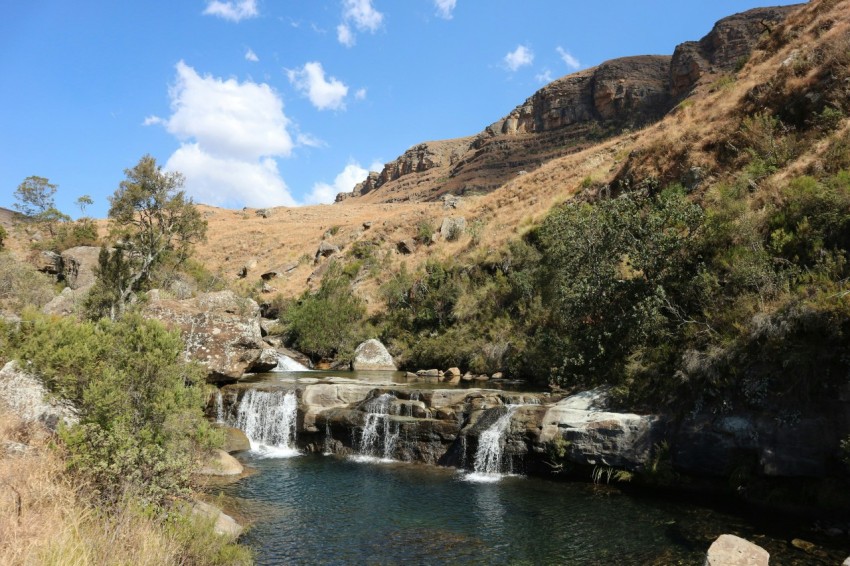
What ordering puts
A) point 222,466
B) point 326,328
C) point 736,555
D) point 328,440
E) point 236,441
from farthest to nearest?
point 326,328, point 328,440, point 236,441, point 222,466, point 736,555

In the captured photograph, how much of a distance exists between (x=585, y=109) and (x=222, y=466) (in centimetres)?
10686

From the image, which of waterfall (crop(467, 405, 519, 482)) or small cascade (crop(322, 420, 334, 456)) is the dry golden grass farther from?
small cascade (crop(322, 420, 334, 456))

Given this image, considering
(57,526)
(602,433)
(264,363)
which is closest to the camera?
(57,526)

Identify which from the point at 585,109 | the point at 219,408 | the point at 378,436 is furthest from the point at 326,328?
the point at 585,109

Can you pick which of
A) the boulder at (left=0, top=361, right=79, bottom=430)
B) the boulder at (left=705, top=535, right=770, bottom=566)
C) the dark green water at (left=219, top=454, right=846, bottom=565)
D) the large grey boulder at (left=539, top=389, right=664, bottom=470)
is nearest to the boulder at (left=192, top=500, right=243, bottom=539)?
the dark green water at (left=219, top=454, right=846, bottom=565)

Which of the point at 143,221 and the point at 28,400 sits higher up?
the point at 143,221

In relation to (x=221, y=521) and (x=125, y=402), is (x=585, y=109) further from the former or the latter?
(x=125, y=402)

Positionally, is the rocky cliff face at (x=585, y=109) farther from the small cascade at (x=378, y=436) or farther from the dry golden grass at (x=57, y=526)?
the dry golden grass at (x=57, y=526)

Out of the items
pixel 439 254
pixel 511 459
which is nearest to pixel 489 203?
pixel 439 254

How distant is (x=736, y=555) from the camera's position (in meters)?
6.84

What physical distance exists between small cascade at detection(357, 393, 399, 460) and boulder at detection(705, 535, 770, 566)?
32.7 feet

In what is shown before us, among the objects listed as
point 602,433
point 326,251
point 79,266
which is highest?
point 326,251

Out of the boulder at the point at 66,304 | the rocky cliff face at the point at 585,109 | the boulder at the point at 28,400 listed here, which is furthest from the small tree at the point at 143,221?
the rocky cliff face at the point at 585,109

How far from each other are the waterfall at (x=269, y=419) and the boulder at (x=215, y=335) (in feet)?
7.14
